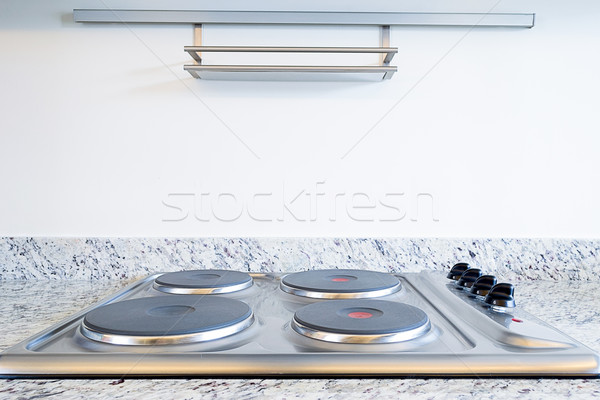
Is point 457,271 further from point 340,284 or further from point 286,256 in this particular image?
point 286,256

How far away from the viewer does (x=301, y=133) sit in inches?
49.5

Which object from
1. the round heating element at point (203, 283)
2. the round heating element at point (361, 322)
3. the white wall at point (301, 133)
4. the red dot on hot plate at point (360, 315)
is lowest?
the round heating element at point (203, 283)

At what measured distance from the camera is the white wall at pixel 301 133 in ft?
4.08

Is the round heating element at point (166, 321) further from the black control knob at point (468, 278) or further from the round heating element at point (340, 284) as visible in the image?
the black control knob at point (468, 278)

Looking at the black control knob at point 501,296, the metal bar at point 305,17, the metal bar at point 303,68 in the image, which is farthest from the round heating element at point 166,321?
the metal bar at point 305,17

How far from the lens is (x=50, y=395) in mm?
509

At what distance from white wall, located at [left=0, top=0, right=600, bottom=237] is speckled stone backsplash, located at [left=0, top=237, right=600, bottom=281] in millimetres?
35

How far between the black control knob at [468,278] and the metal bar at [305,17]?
0.64 meters

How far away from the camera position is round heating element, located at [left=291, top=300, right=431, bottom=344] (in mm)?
640

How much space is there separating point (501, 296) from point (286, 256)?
1.90 ft

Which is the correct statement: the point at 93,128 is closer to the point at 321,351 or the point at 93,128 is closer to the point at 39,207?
the point at 39,207

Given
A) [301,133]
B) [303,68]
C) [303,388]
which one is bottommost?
[303,388]

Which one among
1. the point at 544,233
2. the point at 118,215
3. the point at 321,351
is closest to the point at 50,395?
the point at 321,351

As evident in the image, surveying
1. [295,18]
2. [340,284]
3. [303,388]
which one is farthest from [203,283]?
[295,18]
